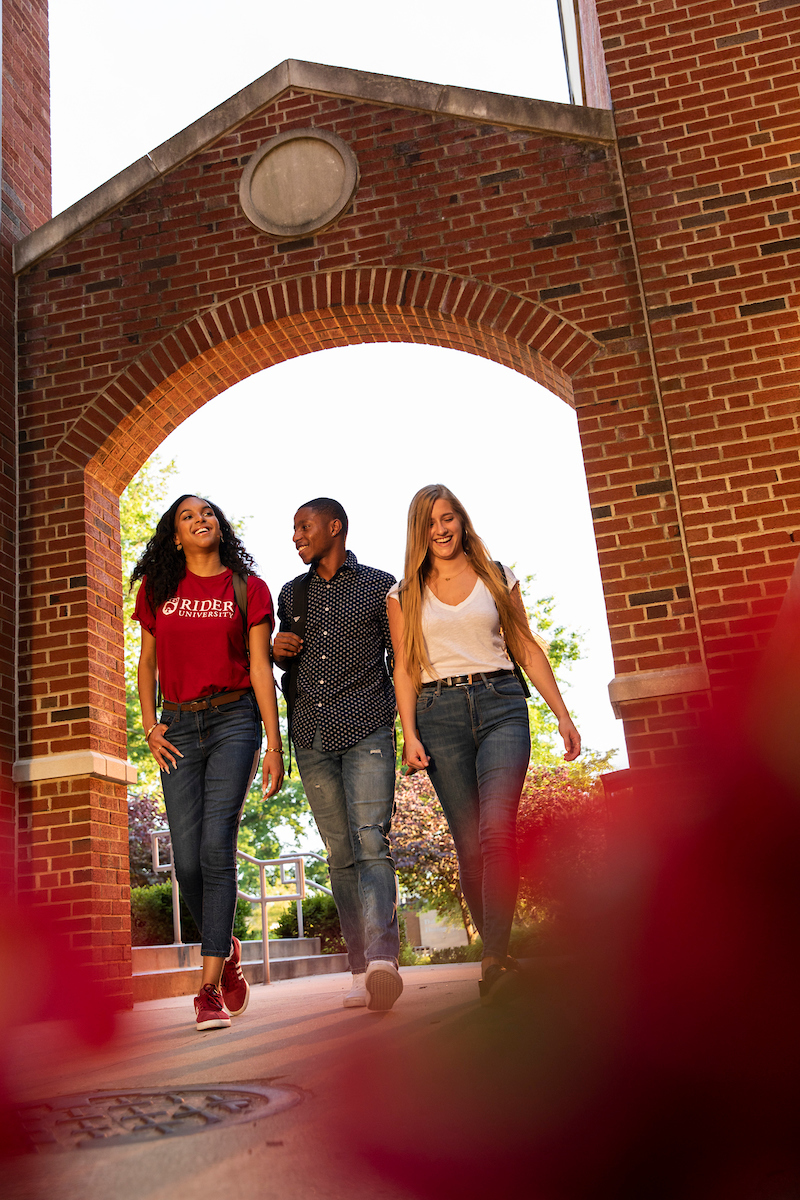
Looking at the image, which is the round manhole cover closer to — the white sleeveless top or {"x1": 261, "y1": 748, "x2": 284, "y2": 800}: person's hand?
{"x1": 261, "y1": 748, "x2": 284, "y2": 800}: person's hand

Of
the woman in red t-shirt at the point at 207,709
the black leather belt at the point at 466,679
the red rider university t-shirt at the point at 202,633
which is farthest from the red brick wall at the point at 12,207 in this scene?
the black leather belt at the point at 466,679

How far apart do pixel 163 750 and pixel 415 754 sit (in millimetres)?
973

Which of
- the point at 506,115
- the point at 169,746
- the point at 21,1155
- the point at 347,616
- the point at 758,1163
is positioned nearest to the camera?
the point at 758,1163

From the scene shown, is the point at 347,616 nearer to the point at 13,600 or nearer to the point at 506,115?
the point at 13,600

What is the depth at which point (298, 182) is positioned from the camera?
6613mm

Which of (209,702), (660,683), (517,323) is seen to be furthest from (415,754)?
(517,323)

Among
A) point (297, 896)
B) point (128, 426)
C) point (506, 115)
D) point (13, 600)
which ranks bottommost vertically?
point (297, 896)

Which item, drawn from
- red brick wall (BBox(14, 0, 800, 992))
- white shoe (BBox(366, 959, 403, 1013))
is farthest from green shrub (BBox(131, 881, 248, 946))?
white shoe (BBox(366, 959, 403, 1013))

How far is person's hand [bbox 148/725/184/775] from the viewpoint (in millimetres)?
4086

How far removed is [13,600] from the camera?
626 centimetres

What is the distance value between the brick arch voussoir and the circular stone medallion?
391 mm

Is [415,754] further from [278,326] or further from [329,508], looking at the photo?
[278,326]

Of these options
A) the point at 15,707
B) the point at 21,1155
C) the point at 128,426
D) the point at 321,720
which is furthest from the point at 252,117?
the point at 21,1155

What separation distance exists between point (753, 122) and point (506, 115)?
56.2 inches
